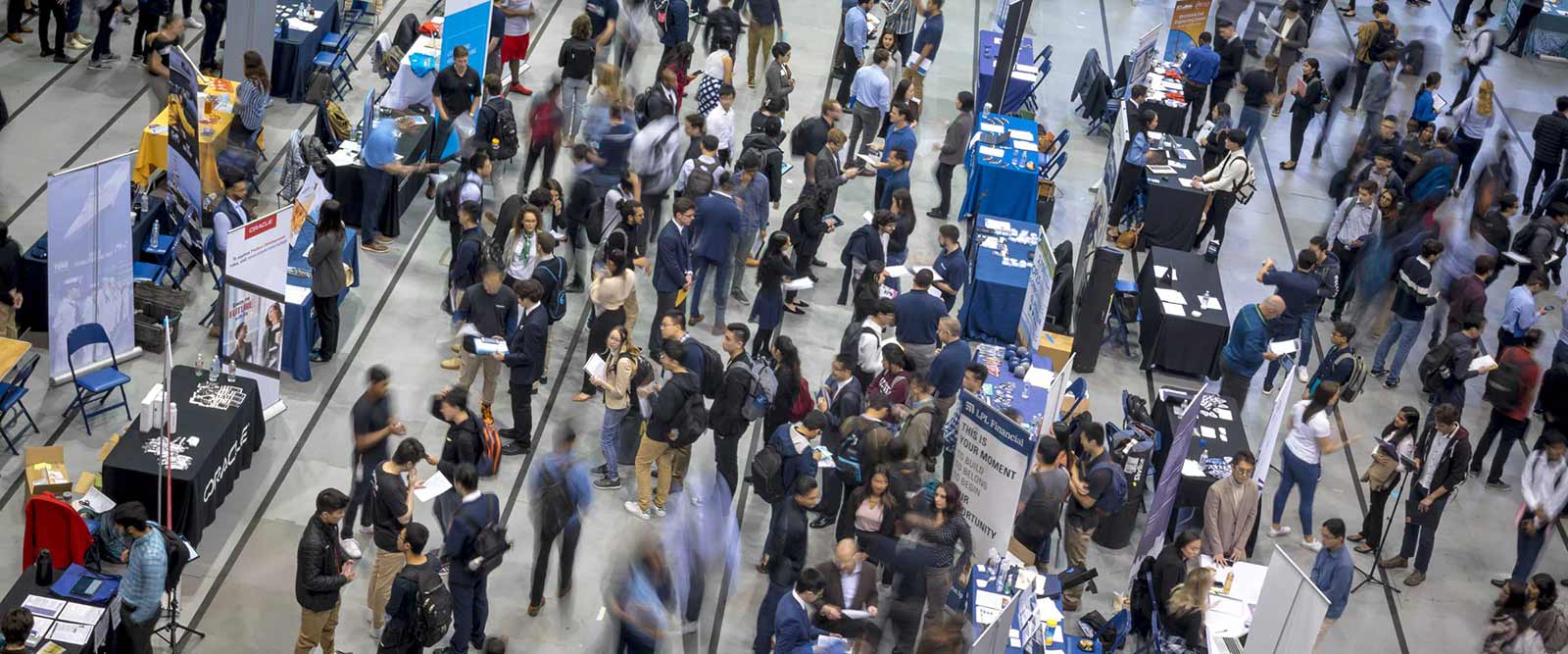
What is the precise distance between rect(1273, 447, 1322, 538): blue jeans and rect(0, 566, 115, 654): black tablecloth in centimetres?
863

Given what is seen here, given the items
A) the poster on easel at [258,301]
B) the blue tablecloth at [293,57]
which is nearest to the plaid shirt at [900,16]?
the blue tablecloth at [293,57]

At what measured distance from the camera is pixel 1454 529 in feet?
46.2

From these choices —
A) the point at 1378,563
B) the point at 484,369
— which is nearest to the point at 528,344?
the point at 484,369

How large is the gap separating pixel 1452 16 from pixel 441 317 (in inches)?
696

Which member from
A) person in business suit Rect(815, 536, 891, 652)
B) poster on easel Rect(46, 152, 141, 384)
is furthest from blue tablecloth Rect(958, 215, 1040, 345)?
poster on easel Rect(46, 152, 141, 384)

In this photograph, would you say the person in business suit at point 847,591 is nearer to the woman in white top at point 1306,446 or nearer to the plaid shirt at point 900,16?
the woman in white top at point 1306,446

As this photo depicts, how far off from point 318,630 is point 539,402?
3912 mm

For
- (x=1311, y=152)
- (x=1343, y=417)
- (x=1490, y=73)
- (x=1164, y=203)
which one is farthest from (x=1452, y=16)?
(x=1343, y=417)

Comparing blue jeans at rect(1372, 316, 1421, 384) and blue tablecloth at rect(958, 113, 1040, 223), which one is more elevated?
blue tablecloth at rect(958, 113, 1040, 223)

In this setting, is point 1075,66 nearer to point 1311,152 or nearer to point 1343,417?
point 1311,152

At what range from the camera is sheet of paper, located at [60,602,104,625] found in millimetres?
10086

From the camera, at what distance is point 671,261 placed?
13828 millimetres

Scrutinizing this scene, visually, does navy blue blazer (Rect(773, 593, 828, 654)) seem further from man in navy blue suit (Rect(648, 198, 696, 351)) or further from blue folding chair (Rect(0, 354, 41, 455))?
blue folding chair (Rect(0, 354, 41, 455))

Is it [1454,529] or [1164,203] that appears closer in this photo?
[1454,529]
